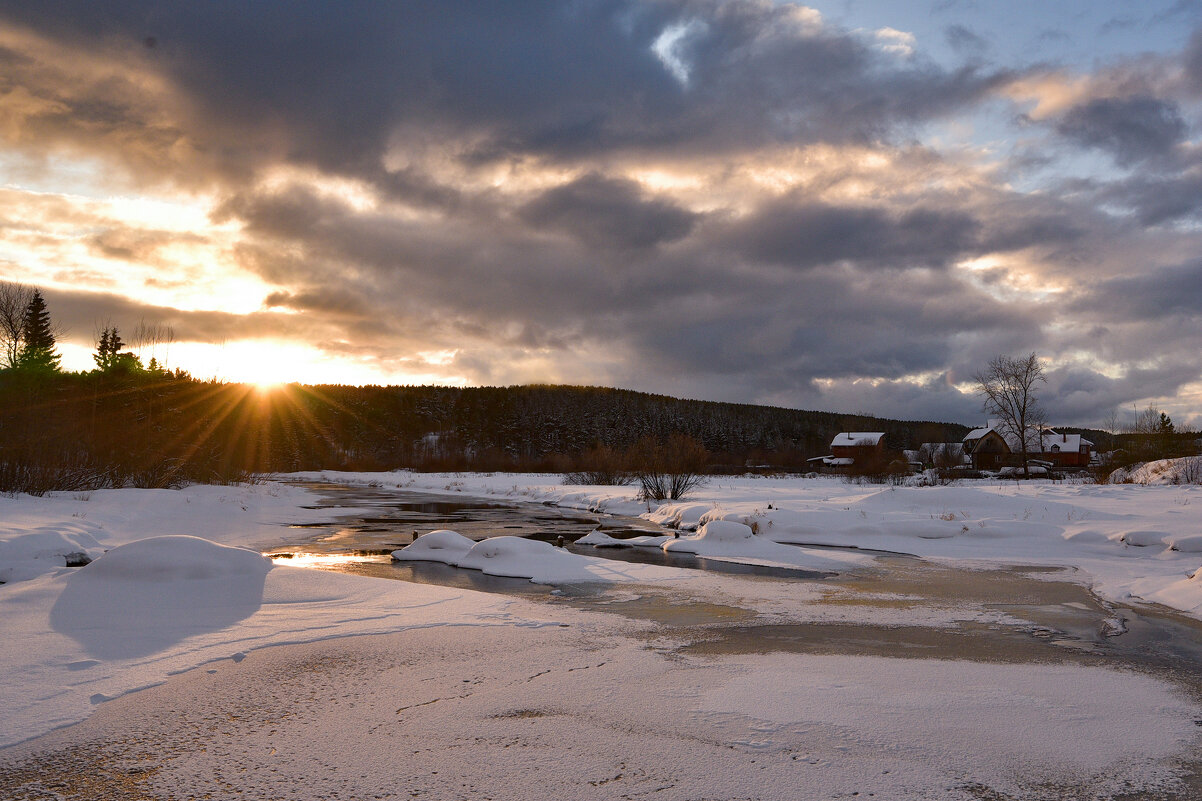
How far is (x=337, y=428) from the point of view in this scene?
114 m

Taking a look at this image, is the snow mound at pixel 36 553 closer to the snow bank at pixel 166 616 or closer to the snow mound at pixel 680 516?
the snow bank at pixel 166 616

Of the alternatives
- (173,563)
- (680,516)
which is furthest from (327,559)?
(680,516)

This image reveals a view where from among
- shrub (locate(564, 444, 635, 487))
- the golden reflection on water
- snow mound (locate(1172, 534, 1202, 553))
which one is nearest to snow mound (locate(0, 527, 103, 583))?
the golden reflection on water

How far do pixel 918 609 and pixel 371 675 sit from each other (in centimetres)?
712

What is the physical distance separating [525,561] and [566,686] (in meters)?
7.27

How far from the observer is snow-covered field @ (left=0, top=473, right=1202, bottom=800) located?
412 centimetres

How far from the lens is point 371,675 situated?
19.3 ft

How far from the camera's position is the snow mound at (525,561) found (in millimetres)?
11906

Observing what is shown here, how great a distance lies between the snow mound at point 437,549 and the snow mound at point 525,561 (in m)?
0.41

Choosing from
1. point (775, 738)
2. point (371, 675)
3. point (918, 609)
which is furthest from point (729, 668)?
point (918, 609)

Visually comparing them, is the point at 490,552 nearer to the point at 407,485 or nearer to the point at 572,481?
the point at 572,481

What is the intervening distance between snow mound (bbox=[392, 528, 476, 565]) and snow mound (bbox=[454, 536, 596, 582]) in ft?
1.33

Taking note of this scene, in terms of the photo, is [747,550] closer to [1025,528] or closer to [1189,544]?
[1025,528]

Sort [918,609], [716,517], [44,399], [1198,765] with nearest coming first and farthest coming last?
[1198,765], [918,609], [716,517], [44,399]
